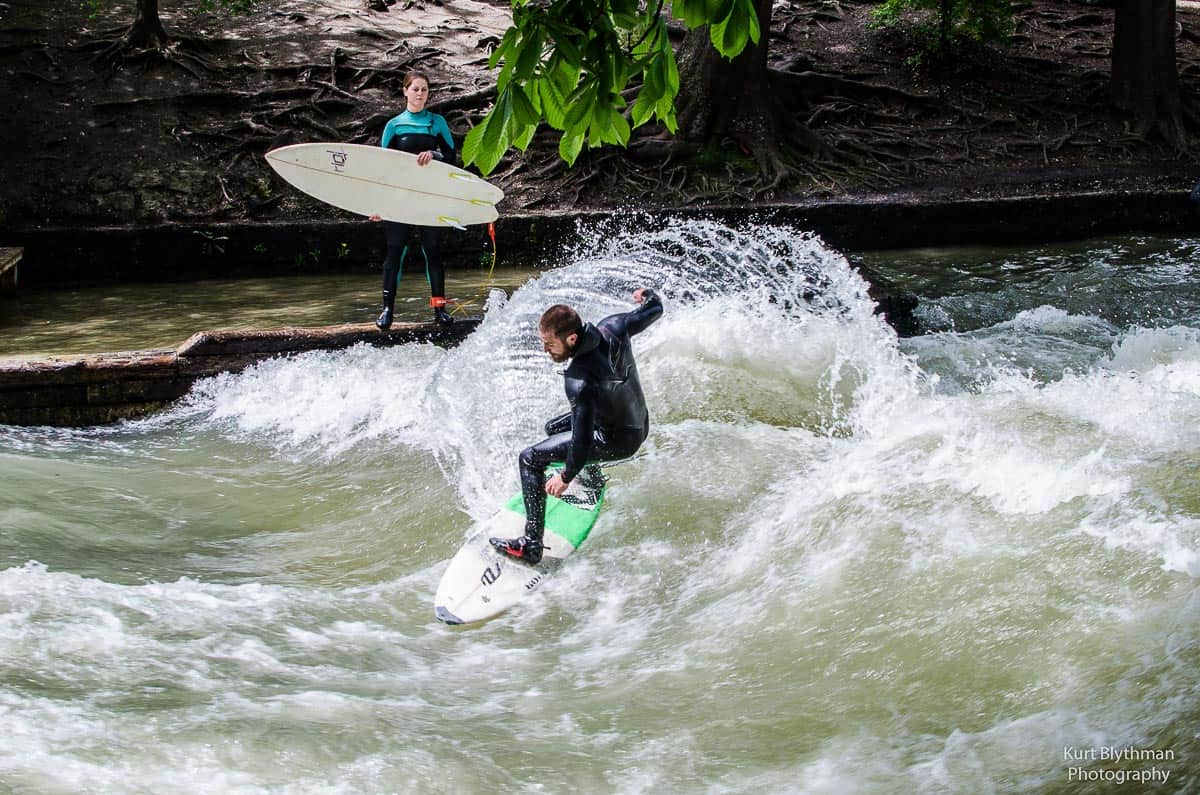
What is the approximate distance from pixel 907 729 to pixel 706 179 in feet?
35.4

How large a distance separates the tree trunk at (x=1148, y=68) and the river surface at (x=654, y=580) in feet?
30.2

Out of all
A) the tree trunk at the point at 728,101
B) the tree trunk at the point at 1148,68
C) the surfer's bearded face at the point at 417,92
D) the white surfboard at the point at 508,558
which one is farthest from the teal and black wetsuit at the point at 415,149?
the tree trunk at the point at 1148,68

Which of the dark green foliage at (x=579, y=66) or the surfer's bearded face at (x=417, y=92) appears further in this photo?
the surfer's bearded face at (x=417, y=92)

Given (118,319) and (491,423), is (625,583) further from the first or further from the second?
(118,319)

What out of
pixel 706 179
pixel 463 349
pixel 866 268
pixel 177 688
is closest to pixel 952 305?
pixel 866 268

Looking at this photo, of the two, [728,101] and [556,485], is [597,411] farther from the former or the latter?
[728,101]

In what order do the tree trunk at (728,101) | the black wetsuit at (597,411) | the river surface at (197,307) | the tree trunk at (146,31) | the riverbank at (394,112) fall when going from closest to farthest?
the black wetsuit at (597,411) → the river surface at (197,307) → the riverbank at (394,112) → the tree trunk at (728,101) → the tree trunk at (146,31)

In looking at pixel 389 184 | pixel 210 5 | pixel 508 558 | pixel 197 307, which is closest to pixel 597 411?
pixel 508 558

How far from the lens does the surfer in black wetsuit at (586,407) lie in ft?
17.9

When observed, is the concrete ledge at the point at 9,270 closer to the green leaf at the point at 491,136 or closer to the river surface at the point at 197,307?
the river surface at the point at 197,307

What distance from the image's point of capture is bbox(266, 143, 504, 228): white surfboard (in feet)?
28.8

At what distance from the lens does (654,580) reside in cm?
575

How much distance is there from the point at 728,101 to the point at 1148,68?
650 centimetres

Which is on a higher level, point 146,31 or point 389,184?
point 389,184
